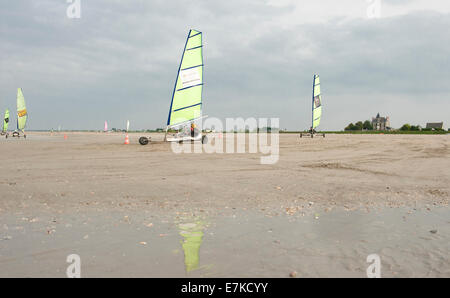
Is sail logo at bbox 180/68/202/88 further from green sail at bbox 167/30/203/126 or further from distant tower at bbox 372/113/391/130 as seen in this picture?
distant tower at bbox 372/113/391/130

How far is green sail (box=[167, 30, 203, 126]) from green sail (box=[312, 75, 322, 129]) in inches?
887

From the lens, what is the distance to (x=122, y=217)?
164 inches

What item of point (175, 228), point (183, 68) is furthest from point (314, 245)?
point (183, 68)

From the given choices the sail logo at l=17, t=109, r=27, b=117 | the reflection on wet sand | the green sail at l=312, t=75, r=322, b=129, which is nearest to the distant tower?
the green sail at l=312, t=75, r=322, b=129

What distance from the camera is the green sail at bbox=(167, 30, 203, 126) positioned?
65.9 feet

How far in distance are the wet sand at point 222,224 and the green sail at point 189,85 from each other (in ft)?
42.4

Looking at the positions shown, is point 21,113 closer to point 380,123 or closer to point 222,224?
point 222,224

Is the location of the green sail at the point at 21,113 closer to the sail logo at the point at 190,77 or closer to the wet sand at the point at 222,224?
the sail logo at the point at 190,77

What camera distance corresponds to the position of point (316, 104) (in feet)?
130

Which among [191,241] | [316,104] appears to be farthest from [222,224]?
[316,104]
